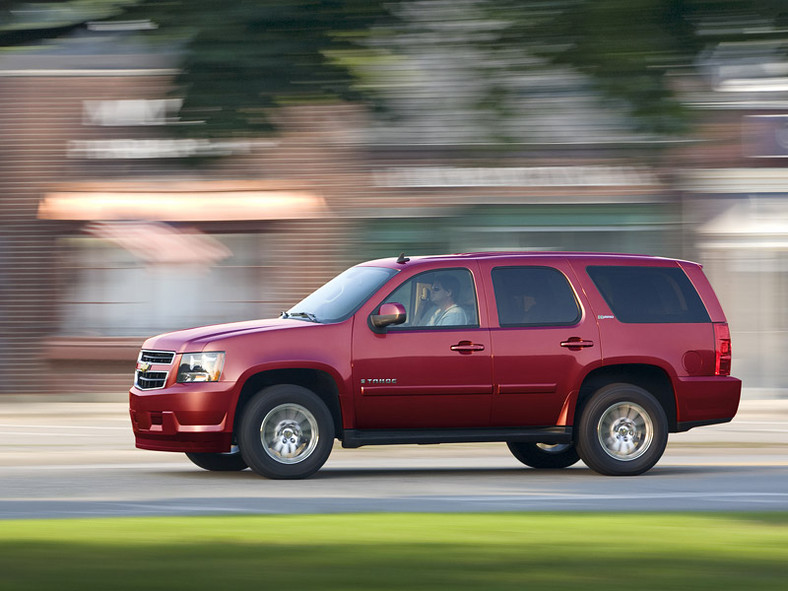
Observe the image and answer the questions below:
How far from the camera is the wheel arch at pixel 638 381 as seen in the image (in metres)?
12.9

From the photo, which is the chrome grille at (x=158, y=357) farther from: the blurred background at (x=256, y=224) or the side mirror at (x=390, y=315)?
the blurred background at (x=256, y=224)

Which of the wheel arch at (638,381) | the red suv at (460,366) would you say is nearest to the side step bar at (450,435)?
the red suv at (460,366)

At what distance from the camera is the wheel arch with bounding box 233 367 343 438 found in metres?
12.3

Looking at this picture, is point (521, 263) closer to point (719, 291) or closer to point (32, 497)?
point (32, 497)

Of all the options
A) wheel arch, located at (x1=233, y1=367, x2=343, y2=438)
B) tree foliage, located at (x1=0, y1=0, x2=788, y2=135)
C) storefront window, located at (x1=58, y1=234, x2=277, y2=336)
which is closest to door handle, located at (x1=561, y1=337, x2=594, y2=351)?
wheel arch, located at (x1=233, y1=367, x2=343, y2=438)

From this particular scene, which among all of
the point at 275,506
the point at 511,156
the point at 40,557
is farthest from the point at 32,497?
the point at 511,156

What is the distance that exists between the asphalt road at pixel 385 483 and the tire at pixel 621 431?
17cm

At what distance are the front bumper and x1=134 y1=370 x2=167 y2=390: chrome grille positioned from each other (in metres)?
0.10

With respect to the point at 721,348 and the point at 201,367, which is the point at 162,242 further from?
the point at 721,348

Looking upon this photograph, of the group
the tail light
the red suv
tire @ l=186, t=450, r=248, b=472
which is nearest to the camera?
the red suv

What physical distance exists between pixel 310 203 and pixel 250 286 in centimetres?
169

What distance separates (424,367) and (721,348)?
8.61 ft

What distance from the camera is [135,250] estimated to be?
23.8m

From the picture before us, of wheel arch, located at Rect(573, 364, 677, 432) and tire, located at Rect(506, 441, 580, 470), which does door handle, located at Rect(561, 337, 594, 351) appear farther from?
tire, located at Rect(506, 441, 580, 470)
